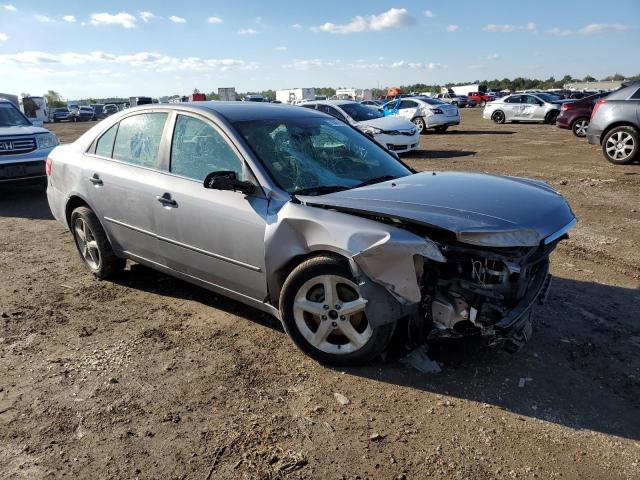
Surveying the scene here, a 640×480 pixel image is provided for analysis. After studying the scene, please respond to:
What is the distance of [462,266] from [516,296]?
407 millimetres

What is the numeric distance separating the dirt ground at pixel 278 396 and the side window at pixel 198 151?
1227 mm

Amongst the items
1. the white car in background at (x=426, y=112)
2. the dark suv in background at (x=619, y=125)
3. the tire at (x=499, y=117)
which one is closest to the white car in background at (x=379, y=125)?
the dark suv in background at (x=619, y=125)

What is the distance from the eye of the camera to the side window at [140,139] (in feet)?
14.4

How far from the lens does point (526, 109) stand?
25719mm

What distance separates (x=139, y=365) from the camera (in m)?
3.57

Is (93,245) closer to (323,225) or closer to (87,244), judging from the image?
(87,244)

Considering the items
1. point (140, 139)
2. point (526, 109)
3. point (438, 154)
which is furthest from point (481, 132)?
point (140, 139)

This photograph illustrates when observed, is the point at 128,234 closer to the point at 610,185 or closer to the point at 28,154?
the point at 28,154

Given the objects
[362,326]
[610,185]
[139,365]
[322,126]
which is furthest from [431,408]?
[610,185]

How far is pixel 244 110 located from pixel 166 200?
3.23ft

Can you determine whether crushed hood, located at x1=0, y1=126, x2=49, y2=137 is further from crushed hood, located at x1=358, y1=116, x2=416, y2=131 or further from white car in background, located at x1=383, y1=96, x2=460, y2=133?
white car in background, located at x1=383, y1=96, x2=460, y2=133

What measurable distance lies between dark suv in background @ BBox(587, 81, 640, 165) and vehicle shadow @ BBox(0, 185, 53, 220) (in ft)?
36.4

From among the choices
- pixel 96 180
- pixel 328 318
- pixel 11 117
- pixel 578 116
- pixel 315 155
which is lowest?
pixel 328 318

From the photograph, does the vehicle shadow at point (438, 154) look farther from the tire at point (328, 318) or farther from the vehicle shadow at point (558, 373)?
the tire at point (328, 318)
